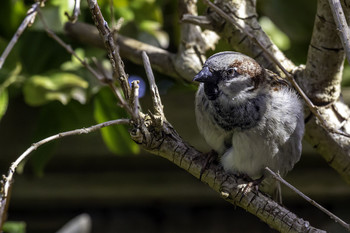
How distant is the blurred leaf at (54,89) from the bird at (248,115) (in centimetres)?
43

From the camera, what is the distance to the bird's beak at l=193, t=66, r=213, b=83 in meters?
1.30

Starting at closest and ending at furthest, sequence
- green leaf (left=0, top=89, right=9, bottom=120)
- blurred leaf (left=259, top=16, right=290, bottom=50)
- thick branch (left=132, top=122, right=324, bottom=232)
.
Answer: thick branch (left=132, top=122, right=324, bottom=232), green leaf (left=0, top=89, right=9, bottom=120), blurred leaf (left=259, top=16, right=290, bottom=50)

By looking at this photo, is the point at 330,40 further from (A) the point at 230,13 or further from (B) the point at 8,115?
(B) the point at 8,115

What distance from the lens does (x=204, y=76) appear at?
4.28 ft

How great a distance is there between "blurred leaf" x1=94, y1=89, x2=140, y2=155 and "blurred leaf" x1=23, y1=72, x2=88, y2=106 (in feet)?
0.18

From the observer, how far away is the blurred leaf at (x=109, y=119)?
164 centimetres

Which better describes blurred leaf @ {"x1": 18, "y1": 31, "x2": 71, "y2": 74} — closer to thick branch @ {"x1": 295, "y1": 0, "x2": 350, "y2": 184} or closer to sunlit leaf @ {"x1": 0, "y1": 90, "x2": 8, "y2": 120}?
sunlit leaf @ {"x1": 0, "y1": 90, "x2": 8, "y2": 120}

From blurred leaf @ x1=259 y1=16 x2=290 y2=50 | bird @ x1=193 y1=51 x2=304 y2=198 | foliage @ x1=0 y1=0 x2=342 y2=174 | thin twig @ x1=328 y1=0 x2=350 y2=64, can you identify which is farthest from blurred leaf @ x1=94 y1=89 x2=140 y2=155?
thin twig @ x1=328 y1=0 x2=350 y2=64

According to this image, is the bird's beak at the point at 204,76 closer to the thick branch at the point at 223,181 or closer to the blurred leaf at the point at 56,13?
the thick branch at the point at 223,181

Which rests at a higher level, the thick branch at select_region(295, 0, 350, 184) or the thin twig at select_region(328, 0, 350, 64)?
the thin twig at select_region(328, 0, 350, 64)

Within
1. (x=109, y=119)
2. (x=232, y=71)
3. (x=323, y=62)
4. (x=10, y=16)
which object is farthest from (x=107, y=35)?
(x=10, y=16)

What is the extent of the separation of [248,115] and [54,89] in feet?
1.96

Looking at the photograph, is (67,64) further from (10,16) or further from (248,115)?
(248,115)

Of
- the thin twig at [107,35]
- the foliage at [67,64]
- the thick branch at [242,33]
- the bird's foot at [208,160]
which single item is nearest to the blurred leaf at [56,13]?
the foliage at [67,64]
